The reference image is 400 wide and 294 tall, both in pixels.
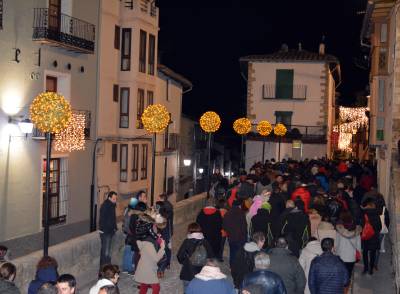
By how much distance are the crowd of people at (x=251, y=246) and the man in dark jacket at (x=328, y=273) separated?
0.01 metres

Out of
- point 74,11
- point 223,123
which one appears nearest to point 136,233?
point 74,11

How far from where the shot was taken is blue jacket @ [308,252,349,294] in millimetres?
9578

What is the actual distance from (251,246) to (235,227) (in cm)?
358

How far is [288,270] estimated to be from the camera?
9.28m

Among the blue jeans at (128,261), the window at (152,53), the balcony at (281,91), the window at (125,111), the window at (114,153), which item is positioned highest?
the window at (152,53)

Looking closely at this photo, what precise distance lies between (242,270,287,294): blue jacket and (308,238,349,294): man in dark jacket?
1669 millimetres

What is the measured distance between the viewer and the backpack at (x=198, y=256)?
10.4 metres

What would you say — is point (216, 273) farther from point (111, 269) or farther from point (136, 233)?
point (136, 233)

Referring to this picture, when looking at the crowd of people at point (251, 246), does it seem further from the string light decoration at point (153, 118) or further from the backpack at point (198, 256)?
the string light decoration at point (153, 118)

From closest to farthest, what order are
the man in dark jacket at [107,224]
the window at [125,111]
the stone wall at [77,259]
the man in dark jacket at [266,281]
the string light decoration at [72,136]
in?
the man in dark jacket at [266,281] → the stone wall at [77,259] → the man in dark jacket at [107,224] → the string light decoration at [72,136] → the window at [125,111]

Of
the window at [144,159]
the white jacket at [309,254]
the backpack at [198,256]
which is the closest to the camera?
the backpack at [198,256]

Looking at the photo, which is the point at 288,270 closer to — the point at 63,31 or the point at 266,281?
the point at 266,281

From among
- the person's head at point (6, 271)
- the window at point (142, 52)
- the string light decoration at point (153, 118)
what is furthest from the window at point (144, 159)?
the person's head at point (6, 271)

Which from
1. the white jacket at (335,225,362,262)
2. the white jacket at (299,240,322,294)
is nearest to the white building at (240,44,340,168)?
the white jacket at (335,225,362,262)
